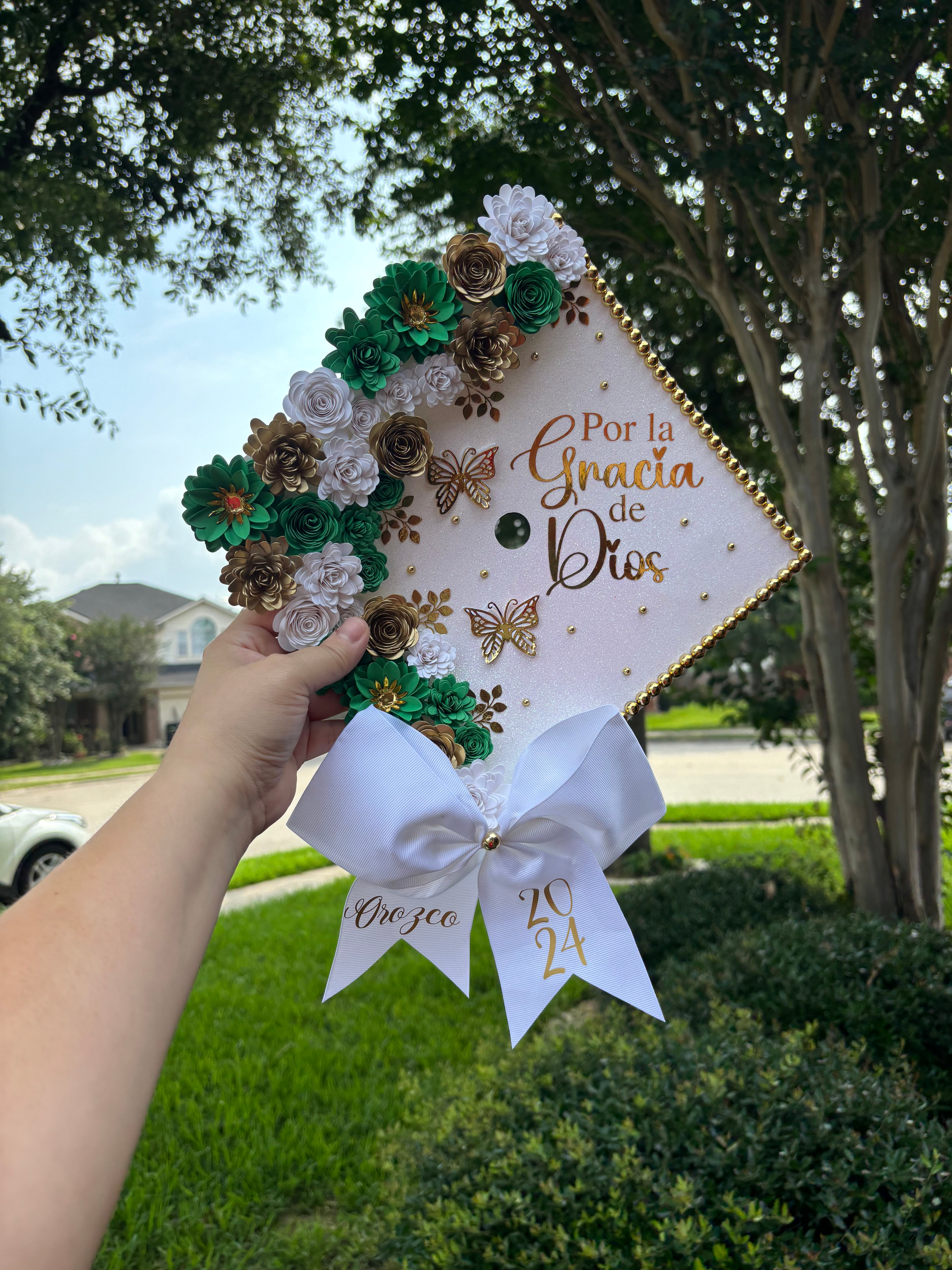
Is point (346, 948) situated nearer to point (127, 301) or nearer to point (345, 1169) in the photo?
point (345, 1169)

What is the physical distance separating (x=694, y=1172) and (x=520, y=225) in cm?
201

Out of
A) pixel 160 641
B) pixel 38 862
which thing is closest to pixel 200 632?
pixel 160 641

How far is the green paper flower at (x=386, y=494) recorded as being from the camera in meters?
1.07

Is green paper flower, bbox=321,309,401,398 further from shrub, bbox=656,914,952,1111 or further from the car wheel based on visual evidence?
the car wheel

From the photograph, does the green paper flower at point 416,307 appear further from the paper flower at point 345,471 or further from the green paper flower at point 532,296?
the paper flower at point 345,471

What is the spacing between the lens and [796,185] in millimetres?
3275

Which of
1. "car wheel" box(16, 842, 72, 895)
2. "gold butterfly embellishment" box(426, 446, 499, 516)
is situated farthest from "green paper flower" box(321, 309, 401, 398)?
"car wheel" box(16, 842, 72, 895)

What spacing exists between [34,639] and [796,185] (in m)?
18.1

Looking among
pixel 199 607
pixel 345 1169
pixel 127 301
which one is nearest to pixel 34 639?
pixel 199 607

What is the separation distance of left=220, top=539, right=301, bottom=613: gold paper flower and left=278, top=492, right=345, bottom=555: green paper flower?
0.07 ft

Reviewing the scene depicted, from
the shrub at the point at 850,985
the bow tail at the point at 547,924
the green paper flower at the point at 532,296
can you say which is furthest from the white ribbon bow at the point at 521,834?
the shrub at the point at 850,985

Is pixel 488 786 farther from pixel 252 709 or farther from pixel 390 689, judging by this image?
pixel 252 709

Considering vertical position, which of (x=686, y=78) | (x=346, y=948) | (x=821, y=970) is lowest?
(x=821, y=970)

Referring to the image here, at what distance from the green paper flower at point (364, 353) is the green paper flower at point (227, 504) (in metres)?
0.16
